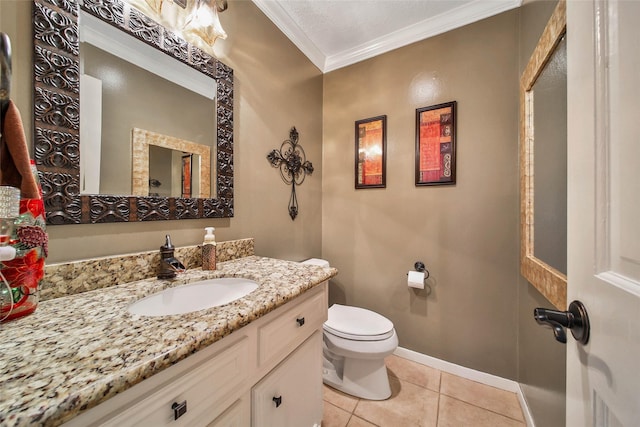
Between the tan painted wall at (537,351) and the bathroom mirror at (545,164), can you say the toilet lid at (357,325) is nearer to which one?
the tan painted wall at (537,351)

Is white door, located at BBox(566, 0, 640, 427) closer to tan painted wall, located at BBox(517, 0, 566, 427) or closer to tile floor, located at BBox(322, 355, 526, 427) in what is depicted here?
tan painted wall, located at BBox(517, 0, 566, 427)

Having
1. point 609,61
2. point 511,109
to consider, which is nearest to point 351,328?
point 609,61

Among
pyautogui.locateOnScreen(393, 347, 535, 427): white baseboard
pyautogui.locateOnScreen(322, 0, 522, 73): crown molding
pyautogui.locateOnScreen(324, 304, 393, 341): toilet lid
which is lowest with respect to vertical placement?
pyautogui.locateOnScreen(393, 347, 535, 427): white baseboard

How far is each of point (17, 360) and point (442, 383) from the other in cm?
202

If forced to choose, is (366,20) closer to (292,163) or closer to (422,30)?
(422,30)

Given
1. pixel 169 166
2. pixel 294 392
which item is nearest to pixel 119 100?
pixel 169 166

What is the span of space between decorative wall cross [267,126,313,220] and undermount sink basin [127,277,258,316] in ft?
2.92

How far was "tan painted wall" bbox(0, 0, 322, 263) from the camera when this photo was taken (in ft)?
2.55

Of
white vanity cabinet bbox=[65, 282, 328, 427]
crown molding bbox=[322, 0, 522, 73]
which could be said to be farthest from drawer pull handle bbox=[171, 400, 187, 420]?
crown molding bbox=[322, 0, 522, 73]

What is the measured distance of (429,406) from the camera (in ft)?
4.55

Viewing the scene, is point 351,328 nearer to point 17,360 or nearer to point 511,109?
point 17,360

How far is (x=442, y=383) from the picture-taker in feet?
5.15

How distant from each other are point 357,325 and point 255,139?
4.61ft

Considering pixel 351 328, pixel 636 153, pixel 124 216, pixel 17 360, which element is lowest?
pixel 351 328
